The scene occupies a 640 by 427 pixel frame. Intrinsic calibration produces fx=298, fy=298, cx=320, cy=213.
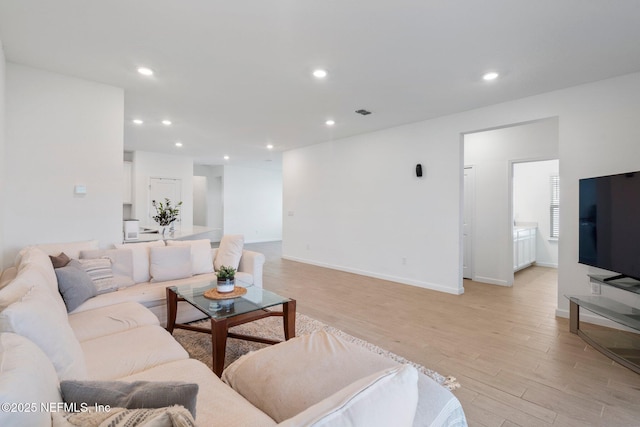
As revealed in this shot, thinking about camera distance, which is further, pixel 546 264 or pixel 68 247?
pixel 546 264

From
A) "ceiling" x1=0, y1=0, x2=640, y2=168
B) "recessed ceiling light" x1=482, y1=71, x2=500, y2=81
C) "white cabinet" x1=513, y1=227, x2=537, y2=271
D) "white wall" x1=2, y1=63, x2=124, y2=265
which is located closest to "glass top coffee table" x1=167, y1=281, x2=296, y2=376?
"white wall" x1=2, y1=63, x2=124, y2=265

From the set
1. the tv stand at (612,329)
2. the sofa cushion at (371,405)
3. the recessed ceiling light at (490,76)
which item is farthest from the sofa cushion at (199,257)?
the tv stand at (612,329)

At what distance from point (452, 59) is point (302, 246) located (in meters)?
4.86

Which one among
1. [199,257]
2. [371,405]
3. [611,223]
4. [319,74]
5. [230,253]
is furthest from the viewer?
[230,253]

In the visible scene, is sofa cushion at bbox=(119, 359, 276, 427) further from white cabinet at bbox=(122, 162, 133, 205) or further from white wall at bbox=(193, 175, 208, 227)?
white wall at bbox=(193, 175, 208, 227)

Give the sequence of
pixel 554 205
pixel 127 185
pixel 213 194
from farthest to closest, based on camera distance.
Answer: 1. pixel 213 194
2. pixel 127 185
3. pixel 554 205

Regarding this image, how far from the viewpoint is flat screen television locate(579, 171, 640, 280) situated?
101 inches

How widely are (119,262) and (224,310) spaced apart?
1.46 m

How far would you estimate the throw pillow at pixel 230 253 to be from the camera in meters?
3.66

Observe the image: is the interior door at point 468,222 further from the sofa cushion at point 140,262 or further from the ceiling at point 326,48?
the sofa cushion at point 140,262

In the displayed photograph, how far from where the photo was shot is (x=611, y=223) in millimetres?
2783

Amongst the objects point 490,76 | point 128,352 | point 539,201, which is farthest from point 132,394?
point 539,201

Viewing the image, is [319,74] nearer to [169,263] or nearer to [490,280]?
[169,263]

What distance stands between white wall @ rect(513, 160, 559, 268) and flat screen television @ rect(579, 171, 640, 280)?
3764 mm
